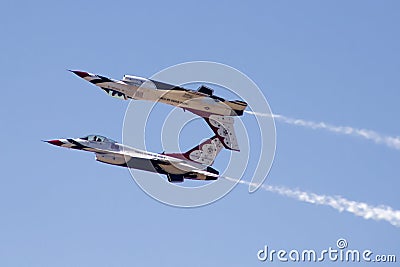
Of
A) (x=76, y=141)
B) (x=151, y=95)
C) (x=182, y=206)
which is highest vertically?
(x=151, y=95)

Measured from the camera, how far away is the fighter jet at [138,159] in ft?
255

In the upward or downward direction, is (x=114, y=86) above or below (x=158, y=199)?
above

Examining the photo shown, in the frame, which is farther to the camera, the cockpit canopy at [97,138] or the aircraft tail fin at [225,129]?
the aircraft tail fin at [225,129]

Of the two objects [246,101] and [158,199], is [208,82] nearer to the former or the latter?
[246,101]

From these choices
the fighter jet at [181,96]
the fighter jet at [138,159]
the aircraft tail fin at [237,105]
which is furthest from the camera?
the aircraft tail fin at [237,105]

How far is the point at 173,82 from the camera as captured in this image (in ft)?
259

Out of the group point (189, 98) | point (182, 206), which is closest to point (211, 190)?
point (182, 206)

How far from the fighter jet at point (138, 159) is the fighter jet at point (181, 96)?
15.4 ft

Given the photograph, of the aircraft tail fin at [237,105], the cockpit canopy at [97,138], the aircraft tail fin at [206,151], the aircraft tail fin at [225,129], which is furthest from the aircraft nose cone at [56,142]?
the aircraft tail fin at [237,105]

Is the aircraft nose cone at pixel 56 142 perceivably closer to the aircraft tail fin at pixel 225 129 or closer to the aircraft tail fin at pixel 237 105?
the aircraft tail fin at pixel 225 129

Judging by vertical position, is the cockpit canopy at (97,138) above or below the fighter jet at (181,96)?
below

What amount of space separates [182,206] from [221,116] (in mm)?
10720

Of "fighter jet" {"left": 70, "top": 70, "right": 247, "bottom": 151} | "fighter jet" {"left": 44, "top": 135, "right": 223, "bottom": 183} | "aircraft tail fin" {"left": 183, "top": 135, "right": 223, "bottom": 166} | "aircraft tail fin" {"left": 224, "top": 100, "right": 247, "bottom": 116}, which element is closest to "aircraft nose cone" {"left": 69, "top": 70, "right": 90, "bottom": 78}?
"fighter jet" {"left": 70, "top": 70, "right": 247, "bottom": 151}

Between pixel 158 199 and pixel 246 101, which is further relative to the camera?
pixel 246 101
